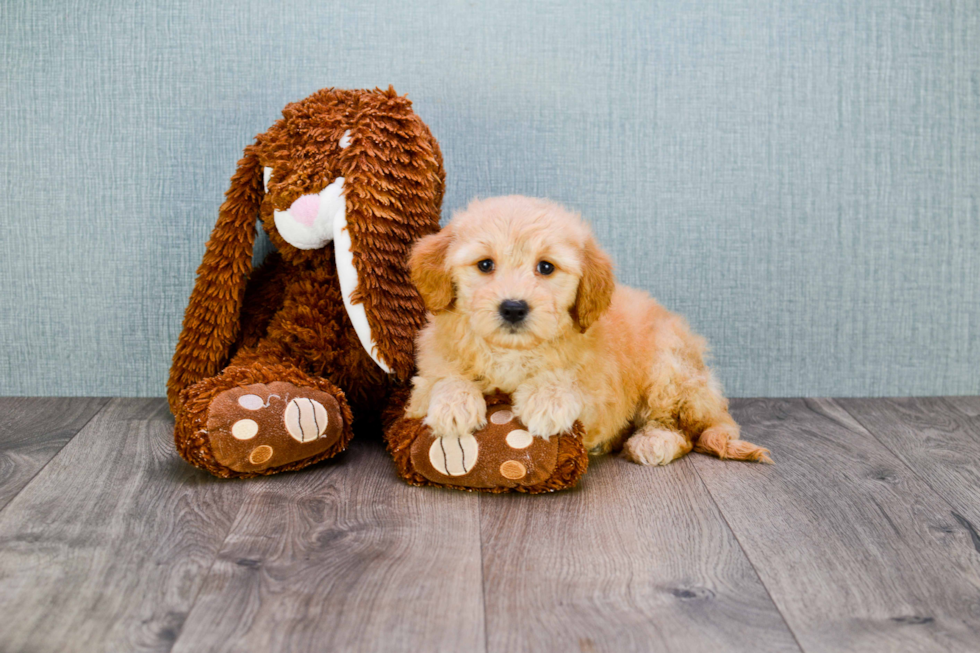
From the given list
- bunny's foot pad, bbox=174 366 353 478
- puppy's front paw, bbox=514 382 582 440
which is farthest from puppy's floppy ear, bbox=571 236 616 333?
bunny's foot pad, bbox=174 366 353 478

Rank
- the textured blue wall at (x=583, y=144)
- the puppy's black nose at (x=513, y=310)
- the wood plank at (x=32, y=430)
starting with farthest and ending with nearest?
the textured blue wall at (x=583, y=144)
the wood plank at (x=32, y=430)
the puppy's black nose at (x=513, y=310)

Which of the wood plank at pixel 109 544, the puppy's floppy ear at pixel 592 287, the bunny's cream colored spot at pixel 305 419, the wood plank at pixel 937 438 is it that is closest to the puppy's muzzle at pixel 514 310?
the puppy's floppy ear at pixel 592 287

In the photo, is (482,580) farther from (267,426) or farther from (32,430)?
(32,430)

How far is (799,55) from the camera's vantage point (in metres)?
2.10

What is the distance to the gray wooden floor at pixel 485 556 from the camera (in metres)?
1.08

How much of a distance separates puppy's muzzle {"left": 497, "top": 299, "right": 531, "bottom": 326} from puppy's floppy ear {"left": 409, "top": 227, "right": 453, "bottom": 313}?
145 mm

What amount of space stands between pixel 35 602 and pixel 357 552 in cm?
45

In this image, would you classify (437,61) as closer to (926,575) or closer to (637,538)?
(637,538)

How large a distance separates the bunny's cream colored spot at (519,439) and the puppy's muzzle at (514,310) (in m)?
0.23

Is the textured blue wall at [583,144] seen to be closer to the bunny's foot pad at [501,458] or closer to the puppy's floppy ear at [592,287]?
the puppy's floppy ear at [592,287]

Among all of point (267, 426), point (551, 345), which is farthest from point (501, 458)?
point (267, 426)

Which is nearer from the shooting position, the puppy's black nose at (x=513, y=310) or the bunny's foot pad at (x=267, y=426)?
the puppy's black nose at (x=513, y=310)

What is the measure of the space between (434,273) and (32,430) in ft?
3.61

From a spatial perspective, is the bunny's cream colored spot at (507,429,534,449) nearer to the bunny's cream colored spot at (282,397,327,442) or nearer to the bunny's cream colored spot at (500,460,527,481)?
the bunny's cream colored spot at (500,460,527,481)
